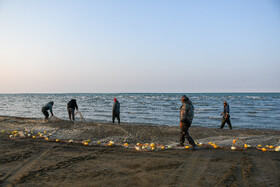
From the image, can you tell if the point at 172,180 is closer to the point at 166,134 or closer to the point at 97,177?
the point at 97,177

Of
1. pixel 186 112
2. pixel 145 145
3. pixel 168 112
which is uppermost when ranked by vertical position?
pixel 186 112

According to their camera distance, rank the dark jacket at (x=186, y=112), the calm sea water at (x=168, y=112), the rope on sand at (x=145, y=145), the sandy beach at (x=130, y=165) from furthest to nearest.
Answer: the calm sea water at (x=168, y=112) → the rope on sand at (x=145, y=145) → the dark jacket at (x=186, y=112) → the sandy beach at (x=130, y=165)

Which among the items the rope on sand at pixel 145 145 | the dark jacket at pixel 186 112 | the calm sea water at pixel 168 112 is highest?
the dark jacket at pixel 186 112

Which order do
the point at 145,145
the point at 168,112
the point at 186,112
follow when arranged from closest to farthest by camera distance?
the point at 186,112, the point at 145,145, the point at 168,112

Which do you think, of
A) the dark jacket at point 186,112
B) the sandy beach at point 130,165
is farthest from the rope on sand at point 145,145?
the dark jacket at point 186,112

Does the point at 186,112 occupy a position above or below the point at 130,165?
above

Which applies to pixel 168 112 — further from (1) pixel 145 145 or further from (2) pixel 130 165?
(2) pixel 130 165

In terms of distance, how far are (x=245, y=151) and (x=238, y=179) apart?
274cm

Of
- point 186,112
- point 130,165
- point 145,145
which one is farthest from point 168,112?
point 130,165

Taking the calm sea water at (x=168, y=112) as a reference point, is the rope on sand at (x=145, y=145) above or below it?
above

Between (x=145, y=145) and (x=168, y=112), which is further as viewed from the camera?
(x=168, y=112)

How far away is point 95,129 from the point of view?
36.6 feet

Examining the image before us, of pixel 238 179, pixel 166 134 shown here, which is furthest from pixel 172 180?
pixel 166 134

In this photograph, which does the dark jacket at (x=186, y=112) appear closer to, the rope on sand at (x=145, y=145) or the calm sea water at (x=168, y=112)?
the rope on sand at (x=145, y=145)
